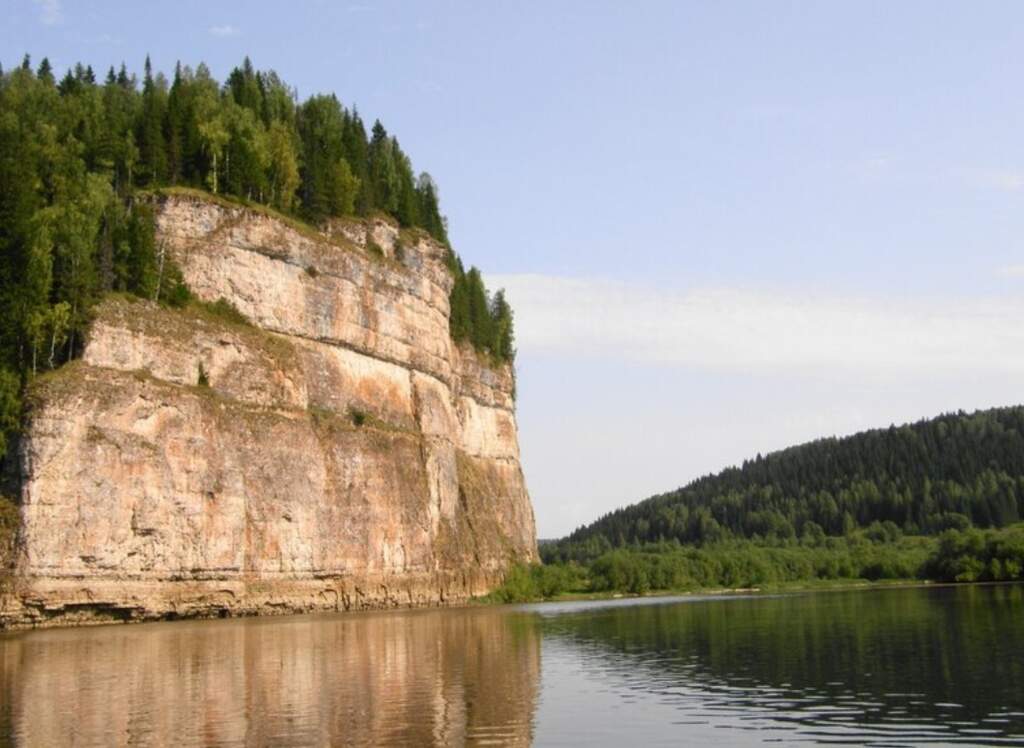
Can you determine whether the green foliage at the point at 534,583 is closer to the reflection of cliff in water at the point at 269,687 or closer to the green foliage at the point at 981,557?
the green foliage at the point at 981,557

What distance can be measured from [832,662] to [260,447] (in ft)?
154

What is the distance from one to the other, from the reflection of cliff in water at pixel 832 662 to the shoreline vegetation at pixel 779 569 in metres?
44.2

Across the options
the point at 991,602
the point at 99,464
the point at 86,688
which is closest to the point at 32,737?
the point at 86,688

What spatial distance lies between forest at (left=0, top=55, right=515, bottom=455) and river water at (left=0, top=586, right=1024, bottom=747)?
2187 centimetres

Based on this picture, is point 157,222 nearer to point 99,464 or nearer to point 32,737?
point 99,464

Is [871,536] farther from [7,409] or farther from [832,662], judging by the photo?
[832,662]

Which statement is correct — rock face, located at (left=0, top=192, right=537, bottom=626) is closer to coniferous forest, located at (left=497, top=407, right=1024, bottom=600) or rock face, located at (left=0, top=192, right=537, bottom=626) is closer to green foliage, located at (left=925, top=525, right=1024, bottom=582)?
coniferous forest, located at (left=497, top=407, right=1024, bottom=600)

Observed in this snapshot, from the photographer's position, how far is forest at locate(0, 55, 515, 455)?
62.9 m

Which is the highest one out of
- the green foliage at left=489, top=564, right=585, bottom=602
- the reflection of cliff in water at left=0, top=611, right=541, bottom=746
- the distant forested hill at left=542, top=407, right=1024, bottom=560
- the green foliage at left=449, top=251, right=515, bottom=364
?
the green foliage at left=449, top=251, right=515, bottom=364

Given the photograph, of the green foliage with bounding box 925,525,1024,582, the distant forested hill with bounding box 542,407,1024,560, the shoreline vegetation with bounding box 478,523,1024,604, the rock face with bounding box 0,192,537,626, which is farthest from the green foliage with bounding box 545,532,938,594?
the distant forested hill with bounding box 542,407,1024,560

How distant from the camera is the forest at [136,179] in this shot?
62.9 meters

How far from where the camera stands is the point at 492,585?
94.7 meters

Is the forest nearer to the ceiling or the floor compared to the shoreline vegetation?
nearer to the ceiling

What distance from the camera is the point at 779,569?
13125cm
